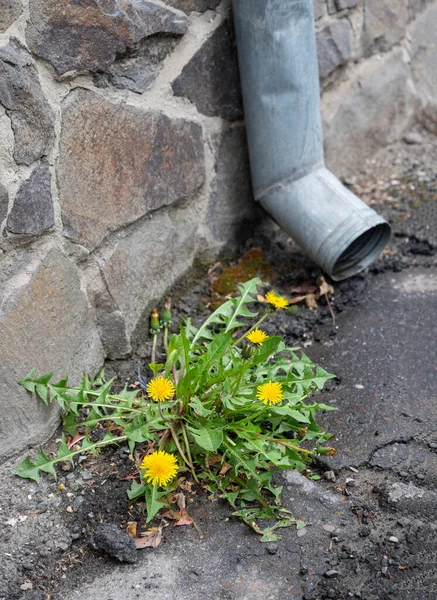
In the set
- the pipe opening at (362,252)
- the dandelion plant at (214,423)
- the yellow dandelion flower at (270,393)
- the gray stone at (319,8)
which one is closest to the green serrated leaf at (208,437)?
the dandelion plant at (214,423)

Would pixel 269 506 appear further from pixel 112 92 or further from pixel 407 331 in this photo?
pixel 112 92

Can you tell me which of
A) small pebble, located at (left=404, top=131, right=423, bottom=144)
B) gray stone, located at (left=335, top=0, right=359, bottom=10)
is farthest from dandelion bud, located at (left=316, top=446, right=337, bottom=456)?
small pebble, located at (left=404, top=131, right=423, bottom=144)

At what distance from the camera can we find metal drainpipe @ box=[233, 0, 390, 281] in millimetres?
2453

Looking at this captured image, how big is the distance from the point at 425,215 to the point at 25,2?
1837 millimetres

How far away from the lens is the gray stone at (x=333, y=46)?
3.00 meters

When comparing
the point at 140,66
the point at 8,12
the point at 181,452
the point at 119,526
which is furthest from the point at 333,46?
the point at 119,526

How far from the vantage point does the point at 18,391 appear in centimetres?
193

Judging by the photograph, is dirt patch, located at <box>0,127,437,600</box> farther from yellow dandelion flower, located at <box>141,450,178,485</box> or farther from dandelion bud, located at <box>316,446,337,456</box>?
yellow dandelion flower, located at <box>141,450,178,485</box>

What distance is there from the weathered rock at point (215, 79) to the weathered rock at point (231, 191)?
9cm

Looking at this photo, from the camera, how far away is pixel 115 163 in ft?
7.18

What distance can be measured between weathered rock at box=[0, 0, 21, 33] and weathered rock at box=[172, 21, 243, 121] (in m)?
0.69

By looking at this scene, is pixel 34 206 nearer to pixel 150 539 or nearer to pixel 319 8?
pixel 150 539

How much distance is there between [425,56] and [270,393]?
234 cm

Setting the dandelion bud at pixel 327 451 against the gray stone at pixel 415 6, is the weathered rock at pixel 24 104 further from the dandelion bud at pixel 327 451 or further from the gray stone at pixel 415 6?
the gray stone at pixel 415 6
